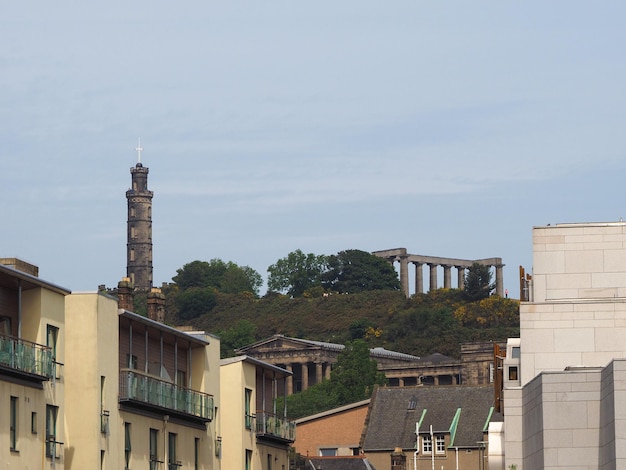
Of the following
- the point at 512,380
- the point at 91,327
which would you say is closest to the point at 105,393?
the point at 91,327

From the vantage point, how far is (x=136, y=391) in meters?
78.5

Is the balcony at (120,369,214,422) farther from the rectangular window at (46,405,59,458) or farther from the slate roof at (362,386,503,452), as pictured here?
the slate roof at (362,386,503,452)

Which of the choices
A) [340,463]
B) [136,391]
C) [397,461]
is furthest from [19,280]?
[397,461]

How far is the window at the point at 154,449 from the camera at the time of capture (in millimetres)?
80625

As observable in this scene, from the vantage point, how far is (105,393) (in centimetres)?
7500

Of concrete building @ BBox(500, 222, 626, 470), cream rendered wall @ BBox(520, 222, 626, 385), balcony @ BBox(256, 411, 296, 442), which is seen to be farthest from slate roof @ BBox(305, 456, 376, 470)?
cream rendered wall @ BBox(520, 222, 626, 385)

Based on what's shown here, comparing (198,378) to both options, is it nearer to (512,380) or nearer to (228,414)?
(228,414)

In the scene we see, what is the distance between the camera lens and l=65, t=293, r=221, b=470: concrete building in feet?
242

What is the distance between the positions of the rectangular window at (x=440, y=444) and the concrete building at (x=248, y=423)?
136ft

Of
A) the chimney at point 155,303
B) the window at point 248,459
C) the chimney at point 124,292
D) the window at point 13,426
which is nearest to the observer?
the window at point 13,426

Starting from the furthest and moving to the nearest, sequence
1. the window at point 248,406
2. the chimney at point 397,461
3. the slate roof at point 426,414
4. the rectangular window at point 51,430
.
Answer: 1. the slate roof at point 426,414
2. the chimney at point 397,461
3. the window at point 248,406
4. the rectangular window at point 51,430

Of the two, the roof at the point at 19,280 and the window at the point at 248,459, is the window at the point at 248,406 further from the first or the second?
the roof at the point at 19,280

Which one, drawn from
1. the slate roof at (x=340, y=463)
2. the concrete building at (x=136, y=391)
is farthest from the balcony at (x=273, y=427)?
the slate roof at (x=340, y=463)

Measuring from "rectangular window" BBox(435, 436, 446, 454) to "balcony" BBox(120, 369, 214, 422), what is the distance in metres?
55.1
